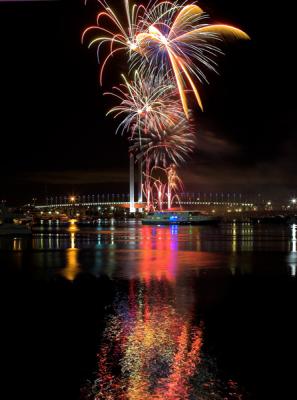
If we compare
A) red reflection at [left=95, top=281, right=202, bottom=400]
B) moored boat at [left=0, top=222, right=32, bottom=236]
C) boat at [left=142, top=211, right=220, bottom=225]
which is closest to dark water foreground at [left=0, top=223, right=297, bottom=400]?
red reflection at [left=95, top=281, right=202, bottom=400]

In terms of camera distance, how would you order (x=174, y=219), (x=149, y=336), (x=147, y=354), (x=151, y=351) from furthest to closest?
(x=174, y=219)
(x=149, y=336)
(x=151, y=351)
(x=147, y=354)

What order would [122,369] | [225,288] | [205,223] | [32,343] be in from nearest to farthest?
[122,369] → [32,343] → [225,288] → [205,223]

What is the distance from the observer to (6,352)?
7164mm

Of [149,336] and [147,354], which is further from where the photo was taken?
[149,336]

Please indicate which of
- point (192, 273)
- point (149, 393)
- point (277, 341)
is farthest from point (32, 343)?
point (192, 273)

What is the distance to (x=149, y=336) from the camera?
26.1 feet

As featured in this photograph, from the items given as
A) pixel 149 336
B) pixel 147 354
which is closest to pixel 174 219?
pixel 149 336

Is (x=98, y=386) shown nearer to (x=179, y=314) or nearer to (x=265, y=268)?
(x=179, y=314)

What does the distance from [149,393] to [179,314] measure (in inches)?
166

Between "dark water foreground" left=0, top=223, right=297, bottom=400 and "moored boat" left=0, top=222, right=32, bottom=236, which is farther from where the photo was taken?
"moored boat" left=0, top=222, right=32, bottom=236

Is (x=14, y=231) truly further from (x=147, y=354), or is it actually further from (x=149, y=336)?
(x=147, y=354)

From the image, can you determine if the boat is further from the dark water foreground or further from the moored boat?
the dark water foreground

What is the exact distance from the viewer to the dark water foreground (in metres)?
5.79

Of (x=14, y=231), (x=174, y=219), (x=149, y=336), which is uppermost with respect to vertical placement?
(x=149, y=336)
